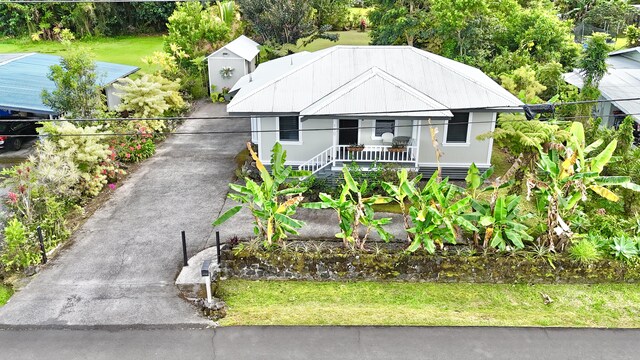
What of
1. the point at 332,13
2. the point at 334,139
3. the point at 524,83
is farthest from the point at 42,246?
the point at 332,13

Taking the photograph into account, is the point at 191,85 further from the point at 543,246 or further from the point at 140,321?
the point at 543,246

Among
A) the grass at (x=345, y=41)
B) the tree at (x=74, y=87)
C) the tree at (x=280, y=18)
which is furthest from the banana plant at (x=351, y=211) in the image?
the grass at (x=345, y=41)

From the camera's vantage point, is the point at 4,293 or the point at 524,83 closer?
the point at 4,293

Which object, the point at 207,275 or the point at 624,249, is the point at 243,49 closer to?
the point at 207,275

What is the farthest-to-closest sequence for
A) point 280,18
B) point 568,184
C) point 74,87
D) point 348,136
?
point 280,18
point 74,87
point 348,136
point 568,184

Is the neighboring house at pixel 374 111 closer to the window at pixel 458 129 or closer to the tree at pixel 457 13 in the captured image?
the window at pixel 458 129

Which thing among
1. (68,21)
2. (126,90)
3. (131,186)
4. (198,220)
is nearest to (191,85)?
(126,90)
